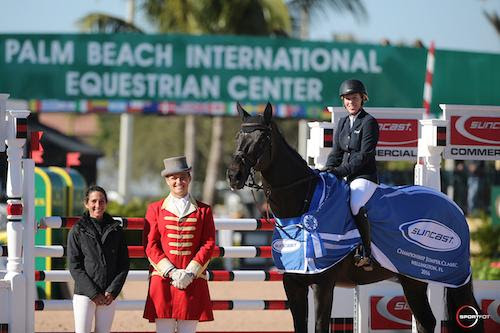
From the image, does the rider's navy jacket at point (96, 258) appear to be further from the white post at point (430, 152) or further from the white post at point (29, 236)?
the white post at point (430, 152)

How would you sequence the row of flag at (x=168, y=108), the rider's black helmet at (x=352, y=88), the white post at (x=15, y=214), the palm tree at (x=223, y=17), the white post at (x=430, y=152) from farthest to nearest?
the palm tree at (x=223, y=17), the row of flag at (x=168, y=108), the white post at (x=430, y=152), the white post at (x=15, y=214), the rider's black helmet at (x=352, y=88)

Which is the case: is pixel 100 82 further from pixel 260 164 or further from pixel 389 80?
pixel 260 164

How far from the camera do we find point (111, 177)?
71.2 metres

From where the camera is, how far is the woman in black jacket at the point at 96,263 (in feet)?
26.3

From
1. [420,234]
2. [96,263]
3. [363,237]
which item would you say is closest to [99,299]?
[96,263]

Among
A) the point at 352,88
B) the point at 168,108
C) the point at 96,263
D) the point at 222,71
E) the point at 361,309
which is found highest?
the point at 222,71

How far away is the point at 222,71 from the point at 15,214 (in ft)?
38.3

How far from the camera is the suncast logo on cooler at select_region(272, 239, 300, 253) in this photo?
8070 millimetres

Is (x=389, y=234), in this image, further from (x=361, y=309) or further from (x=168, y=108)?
(x=168, y=108)

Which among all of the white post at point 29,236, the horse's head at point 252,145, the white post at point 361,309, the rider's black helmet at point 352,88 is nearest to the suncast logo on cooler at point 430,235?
the white post at point 361,309

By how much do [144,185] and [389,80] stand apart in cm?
5576

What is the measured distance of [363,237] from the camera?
8.36 m

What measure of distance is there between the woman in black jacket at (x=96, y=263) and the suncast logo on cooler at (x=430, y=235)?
2362mm

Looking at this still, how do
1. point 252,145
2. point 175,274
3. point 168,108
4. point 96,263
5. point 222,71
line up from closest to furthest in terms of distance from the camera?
point 252,145
point 175,274
point 96,263
point 222,71
point 168,108
